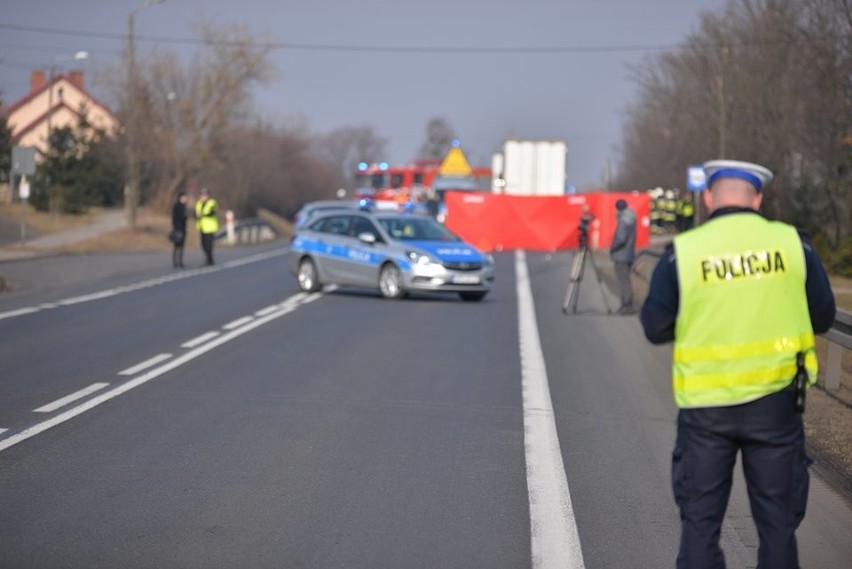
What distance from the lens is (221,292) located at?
983 inches

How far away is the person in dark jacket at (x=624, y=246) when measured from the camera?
864 inches

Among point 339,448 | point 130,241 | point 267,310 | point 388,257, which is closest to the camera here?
point 339,448

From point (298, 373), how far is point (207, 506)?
5951 millimetres

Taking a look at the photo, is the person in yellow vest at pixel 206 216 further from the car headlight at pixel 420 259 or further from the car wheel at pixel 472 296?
the car headlight at pixel 420 259

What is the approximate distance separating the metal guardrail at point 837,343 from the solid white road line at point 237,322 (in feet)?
25.7

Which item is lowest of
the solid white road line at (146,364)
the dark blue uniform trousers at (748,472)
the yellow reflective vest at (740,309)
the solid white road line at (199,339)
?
the solid white road line at (199,339)

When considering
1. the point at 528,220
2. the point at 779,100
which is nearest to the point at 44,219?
the point at 528,220

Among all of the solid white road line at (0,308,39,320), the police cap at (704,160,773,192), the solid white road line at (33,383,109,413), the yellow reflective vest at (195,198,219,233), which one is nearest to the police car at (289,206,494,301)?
the solid white road line at (0,308,39,320)

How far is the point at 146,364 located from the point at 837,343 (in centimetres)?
655

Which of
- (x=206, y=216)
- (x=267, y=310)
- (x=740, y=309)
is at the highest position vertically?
(x=740, y=309)

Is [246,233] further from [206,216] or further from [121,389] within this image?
[121,389]

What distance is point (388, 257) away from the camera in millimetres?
23812

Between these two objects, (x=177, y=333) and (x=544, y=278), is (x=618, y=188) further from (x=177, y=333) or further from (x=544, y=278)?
(x=177, y=333)

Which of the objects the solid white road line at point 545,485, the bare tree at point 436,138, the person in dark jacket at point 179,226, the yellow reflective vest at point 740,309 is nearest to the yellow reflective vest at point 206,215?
the person in dark jacket at point 179,226
